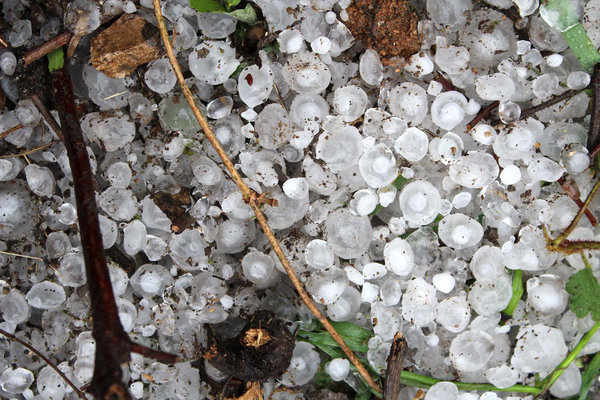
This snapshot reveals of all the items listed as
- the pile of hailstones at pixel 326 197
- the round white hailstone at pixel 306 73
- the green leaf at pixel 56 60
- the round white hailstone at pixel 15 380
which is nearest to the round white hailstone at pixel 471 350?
the pile of hailstones at pixel 326 197

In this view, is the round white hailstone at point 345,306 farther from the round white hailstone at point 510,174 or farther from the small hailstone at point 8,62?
the small hailstone at point 8,62

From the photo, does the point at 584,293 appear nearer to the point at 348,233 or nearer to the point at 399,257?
the point at 399,257

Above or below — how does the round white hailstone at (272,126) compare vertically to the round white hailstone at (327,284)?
above

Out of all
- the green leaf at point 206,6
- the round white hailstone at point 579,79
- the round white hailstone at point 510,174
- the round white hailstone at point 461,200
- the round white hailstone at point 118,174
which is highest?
the green leaf at point 206,6

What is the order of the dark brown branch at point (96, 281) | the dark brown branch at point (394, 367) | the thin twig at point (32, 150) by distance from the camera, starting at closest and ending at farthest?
the dark brown branch at point (96, 281)
the dark brown branch at point (394, 367)
the thin twig at point (32, 150)

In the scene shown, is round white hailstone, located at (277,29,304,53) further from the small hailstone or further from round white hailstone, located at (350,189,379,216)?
the small hailstone

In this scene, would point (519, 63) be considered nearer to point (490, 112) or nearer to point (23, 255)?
point (490, 112)

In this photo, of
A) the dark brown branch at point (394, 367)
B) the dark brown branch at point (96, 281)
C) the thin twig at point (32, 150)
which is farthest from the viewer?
the thin twig at point (32, 150)

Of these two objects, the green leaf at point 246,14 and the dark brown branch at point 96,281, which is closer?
the dark brown branch at point 96,281
